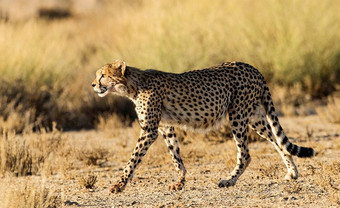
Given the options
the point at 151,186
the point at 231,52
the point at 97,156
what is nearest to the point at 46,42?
the point at 231,52

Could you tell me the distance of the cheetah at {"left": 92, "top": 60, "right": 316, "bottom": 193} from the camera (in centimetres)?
560

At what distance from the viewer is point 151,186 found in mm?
5973

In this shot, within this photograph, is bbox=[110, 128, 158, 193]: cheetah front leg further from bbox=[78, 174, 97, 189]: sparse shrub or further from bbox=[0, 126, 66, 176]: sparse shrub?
bbox=[0, 126, 66, 176]: sparse shrub

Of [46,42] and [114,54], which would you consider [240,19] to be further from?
[46,42]

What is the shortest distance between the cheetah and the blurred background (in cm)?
362

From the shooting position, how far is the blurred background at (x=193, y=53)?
9.98 metres

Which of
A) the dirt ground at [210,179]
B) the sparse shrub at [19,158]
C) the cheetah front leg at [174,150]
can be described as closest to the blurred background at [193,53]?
the dirt ground at [210,179]

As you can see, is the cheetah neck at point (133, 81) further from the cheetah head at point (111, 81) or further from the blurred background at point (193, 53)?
the blurred background at point (193, 53)

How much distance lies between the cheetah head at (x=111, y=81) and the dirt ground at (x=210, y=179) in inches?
35.7

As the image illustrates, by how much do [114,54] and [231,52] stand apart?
2.16 meters

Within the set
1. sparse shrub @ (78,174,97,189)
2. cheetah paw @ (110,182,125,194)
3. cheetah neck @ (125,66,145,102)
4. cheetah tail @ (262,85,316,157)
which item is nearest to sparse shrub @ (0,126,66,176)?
sparse shrub @ (78,174,97,189)

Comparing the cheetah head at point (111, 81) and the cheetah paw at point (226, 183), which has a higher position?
the cheetah head at point (111, 81)

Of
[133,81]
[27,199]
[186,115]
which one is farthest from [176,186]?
[27,199]

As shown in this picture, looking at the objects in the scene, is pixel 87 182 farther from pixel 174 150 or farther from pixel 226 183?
pixel 226 183
